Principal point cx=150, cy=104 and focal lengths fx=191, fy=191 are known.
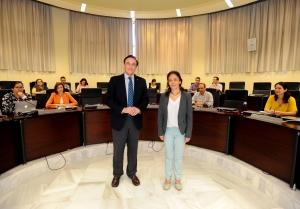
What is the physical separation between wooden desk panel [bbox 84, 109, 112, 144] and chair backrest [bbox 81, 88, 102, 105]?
2.56 ft

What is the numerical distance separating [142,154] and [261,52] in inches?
215

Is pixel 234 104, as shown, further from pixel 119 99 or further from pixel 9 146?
pixel 9 146

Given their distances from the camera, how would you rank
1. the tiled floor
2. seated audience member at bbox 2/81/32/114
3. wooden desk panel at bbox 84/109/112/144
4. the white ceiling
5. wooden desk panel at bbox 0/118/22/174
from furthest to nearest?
the white ceiling < wooden desk panel at bbox 84/109/112/144 < seated audience member at bbox 2/81/32/114 < wooden desk panel at bbox 0/118/22/174 < the tiled floor

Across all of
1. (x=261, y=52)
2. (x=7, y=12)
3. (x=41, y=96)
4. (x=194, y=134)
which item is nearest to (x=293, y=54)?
(x=261, y=52)

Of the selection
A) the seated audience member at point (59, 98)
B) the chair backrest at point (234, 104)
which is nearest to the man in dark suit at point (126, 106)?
the seated audience member at point (59, 98)

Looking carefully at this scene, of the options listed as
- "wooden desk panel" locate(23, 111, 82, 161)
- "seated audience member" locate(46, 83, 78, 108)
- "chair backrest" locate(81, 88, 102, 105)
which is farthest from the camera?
"chair backrest" locate(81, 88, 102, 105)

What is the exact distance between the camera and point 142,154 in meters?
3.38

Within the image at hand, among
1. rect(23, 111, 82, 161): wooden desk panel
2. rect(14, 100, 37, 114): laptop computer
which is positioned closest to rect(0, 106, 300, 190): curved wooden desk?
rect(23, 111, 82, 161): wooden desk panel

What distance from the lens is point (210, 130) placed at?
302 centimetres

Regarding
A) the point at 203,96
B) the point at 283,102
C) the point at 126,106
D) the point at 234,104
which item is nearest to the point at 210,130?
the point at 234,104

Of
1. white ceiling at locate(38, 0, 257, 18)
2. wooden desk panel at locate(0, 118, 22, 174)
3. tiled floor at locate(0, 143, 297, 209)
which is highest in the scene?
white ceiling at locate(38, 0, 257, 18)

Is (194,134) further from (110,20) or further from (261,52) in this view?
(110,20)

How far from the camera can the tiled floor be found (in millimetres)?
1970

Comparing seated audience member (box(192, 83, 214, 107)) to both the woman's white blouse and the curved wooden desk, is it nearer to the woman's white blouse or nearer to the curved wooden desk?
the curved wooden desk
